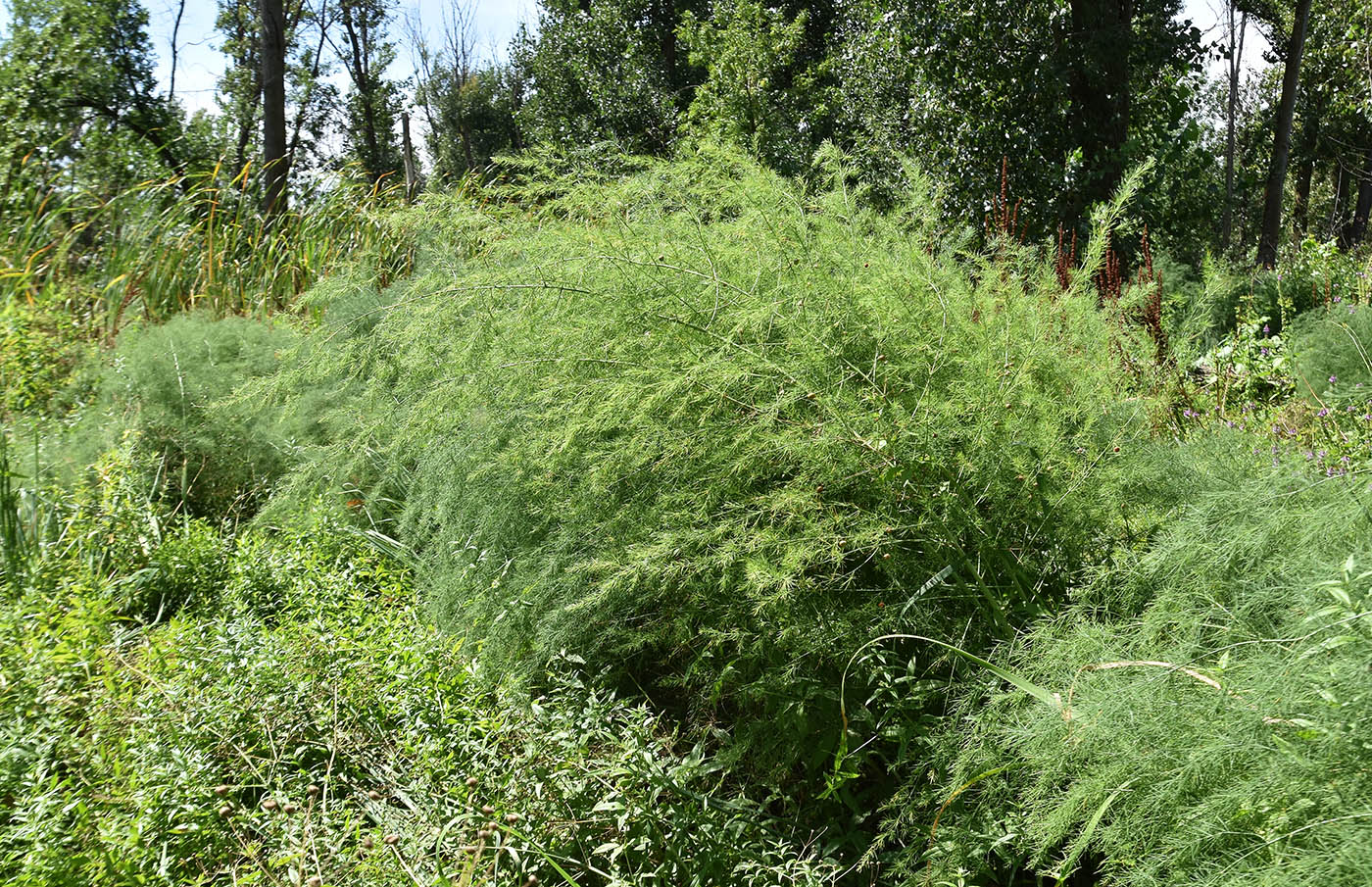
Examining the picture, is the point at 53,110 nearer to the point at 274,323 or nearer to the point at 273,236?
the point at 273,236

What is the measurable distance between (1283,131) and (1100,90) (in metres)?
5.75

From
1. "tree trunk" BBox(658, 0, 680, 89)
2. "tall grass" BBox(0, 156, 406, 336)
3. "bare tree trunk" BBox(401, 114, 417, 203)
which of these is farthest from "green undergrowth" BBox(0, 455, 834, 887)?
"tree trunk" BBox(658, 0, 680, 89)

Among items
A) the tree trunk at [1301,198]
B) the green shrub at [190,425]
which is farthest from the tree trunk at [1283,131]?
the green shrub at [190,425]

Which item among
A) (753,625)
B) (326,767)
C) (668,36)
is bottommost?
(326,767)

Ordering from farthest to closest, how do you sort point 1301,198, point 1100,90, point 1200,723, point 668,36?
point 1301,198
point 668,36
point 1100,90
point 1200,723

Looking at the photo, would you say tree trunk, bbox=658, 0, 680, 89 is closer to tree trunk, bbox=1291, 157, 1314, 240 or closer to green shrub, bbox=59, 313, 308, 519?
green shrub, bbox=59, 313, 308, 519

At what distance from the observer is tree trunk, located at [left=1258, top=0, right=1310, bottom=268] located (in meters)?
10.3

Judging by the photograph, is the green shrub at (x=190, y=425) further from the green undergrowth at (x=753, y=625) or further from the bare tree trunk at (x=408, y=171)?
the bare tree trunk at (x=408, y=171)

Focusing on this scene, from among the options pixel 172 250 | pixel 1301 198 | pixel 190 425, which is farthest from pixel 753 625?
pixel 1301 198

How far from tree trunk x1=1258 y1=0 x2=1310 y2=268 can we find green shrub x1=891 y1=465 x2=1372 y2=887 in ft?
32.3

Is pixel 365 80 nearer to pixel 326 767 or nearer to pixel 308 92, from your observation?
pixel 308 92

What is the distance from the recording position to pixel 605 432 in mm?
2361

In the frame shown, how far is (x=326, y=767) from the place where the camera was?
6.88ft

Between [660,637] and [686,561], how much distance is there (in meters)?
0.28
